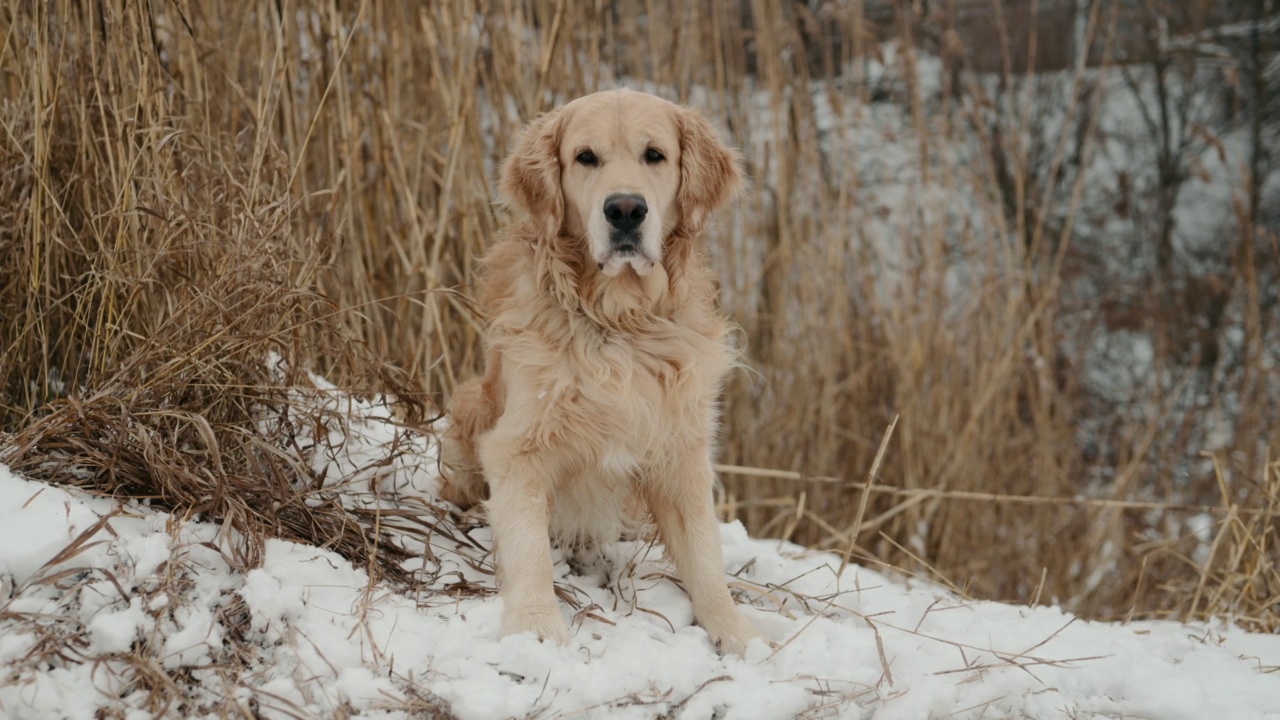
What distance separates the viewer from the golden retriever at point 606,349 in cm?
215

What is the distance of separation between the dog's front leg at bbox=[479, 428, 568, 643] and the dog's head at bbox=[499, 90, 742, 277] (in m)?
0.47

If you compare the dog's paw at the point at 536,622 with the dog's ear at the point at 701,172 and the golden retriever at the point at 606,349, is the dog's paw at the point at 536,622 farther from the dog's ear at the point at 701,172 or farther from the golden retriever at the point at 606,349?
the dog's ear at the point at 701,172

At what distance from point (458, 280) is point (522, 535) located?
157 centimetres

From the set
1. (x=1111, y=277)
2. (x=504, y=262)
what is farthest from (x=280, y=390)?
(x=1111, y=277)

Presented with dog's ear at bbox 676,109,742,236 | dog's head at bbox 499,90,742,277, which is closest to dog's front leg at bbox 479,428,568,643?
dog's head at bbox 499,90,742,277

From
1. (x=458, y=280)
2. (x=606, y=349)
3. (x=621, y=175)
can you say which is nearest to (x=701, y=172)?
(x=621, y=175)

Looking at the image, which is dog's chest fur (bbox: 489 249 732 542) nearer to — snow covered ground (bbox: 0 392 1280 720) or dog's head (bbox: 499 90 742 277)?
dog's head (bbox: 499 90 742 277)

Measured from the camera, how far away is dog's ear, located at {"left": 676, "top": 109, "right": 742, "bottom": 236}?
2.35 m

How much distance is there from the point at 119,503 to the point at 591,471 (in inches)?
38.3

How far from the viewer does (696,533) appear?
229 centimetres

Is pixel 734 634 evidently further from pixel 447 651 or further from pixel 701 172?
pixel 701 172

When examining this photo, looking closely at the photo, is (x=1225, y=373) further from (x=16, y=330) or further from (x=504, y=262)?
(x=16, y=330)

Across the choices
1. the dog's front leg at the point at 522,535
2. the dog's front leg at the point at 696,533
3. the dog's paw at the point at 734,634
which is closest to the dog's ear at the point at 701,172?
the dog's front leg at the point at 696,533

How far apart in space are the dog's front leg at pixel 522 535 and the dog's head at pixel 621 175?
18.3 inches
